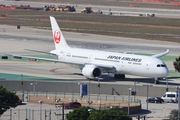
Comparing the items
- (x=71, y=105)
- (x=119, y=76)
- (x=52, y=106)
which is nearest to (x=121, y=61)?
(x=119, y=76)

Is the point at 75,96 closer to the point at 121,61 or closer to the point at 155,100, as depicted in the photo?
the point at 155,100

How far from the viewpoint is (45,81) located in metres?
81.9

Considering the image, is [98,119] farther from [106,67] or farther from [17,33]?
[17,33]

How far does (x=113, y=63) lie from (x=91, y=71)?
114 inches

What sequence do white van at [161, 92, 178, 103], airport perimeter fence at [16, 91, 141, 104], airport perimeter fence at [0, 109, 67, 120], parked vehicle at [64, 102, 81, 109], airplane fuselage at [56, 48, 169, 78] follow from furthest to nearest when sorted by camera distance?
airplane fuselage at [56, 48, 169, 78], airport perimeter fence at [16, 91, 141, 104], white van at [161, 92, 178, 103], parked vehicle at [64, 102, 81, 109], airport perimeter fence at [0, 109, 67, 120]

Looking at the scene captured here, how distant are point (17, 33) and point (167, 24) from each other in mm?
41906

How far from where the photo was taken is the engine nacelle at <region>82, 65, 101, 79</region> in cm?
8684

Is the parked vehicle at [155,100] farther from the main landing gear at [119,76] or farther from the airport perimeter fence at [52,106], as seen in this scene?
the main landing gear at [119,76]

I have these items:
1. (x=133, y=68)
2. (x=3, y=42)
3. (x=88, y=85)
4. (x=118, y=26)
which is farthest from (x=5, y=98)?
(x=118, y=26)

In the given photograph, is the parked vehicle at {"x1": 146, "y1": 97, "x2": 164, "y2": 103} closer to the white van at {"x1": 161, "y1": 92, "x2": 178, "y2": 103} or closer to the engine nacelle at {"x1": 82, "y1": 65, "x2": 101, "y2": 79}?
the white van at {"x1": 161, "y1": 92, "x2": 178, "y2": 103}

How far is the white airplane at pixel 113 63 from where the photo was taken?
273 feet

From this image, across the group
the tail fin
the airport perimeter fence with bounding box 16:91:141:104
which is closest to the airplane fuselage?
the tail fin

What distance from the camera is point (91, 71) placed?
285 ft

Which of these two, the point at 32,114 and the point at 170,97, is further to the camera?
the point at 170,97
